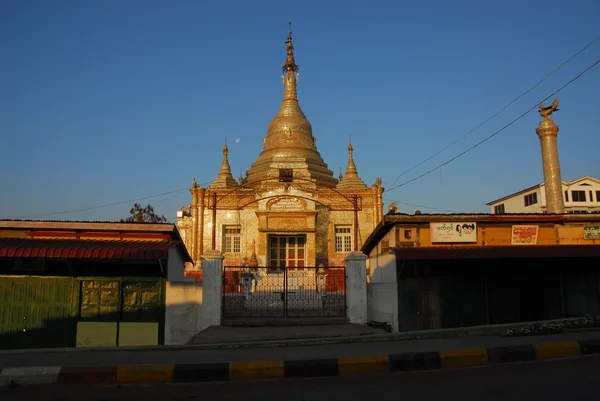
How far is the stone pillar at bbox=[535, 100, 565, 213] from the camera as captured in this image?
2117 centimetres

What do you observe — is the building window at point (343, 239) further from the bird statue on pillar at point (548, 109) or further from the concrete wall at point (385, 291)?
the bird statue on pillar at point (548, 109)

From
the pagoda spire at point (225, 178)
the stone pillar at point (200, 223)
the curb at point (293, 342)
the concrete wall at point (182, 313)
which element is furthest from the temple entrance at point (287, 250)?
the curb at point (293, 342)

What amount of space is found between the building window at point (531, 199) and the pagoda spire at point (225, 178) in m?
31.4

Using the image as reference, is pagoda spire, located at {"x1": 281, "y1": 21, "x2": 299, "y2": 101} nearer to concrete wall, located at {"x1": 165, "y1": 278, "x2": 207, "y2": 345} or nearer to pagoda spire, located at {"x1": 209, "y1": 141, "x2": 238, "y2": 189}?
pagoda spire, located at {"x1": 209, "y1": 141, "x2": 238, "y2": 189}

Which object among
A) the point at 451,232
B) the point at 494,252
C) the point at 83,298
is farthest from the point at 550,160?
the point at 83,298

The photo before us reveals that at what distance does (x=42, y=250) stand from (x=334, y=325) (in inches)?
307

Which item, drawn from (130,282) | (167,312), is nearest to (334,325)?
(167,312)

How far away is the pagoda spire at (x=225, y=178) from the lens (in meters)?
35.0

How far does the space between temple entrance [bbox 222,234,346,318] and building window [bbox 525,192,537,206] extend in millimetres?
31157

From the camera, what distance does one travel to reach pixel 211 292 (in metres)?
13.5

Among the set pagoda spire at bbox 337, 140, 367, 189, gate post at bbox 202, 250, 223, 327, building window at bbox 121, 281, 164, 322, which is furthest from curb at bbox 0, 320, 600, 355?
pagoda spire at bbox 337, 140, 367, 189

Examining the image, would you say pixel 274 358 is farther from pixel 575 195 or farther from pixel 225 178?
pixel 575 195

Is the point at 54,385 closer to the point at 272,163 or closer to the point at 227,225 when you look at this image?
the point at 227,225

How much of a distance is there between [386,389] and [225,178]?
31.1 meters
